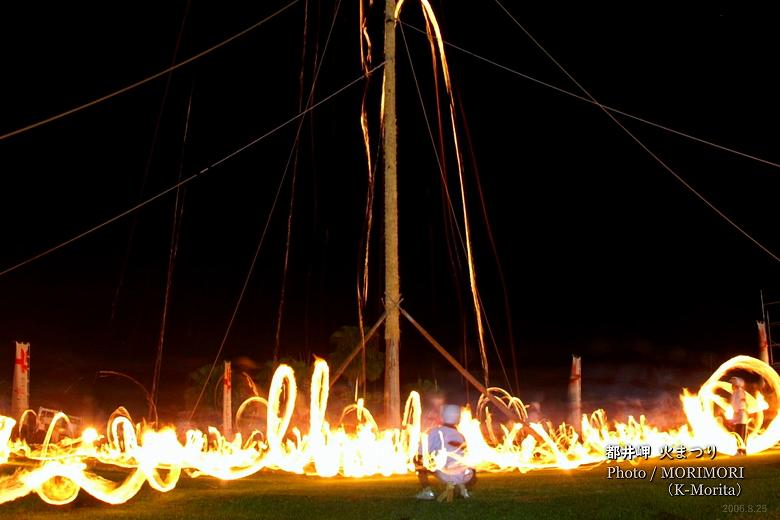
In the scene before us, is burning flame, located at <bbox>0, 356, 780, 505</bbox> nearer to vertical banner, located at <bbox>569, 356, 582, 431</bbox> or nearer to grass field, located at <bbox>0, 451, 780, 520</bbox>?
grass field, located at <bbox>0, 451, 780, 520</bbox>

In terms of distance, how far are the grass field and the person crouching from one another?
214 millimetres

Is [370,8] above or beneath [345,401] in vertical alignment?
above

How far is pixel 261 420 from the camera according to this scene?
5056 centimetres

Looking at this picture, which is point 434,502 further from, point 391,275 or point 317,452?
point 391,275

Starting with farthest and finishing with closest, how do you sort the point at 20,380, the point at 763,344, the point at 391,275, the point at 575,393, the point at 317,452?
the point at 575,393 < the point at 763,344 < the point at 20,380 < the point at 391,275 < the point at 317,452

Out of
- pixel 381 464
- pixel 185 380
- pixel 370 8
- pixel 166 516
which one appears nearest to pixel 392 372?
pixel 381 464

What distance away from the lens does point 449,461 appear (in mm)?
10555

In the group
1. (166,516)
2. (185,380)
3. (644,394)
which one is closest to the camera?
(166,516)

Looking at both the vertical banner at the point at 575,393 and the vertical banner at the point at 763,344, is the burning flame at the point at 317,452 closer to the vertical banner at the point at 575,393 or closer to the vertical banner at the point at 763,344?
the vertical banner at the point at 763,344

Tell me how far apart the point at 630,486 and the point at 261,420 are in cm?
4121

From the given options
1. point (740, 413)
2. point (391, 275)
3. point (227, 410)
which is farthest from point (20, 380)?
point (740, 413)

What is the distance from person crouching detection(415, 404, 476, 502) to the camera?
34.0ft

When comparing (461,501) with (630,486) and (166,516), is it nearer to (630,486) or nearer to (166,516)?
(630,486)

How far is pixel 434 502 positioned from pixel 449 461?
24.7 inches
